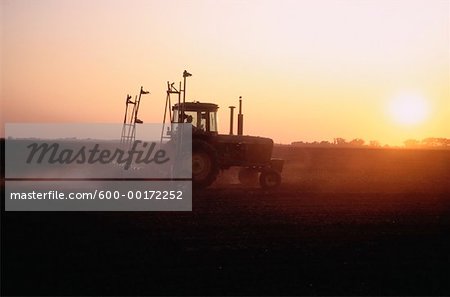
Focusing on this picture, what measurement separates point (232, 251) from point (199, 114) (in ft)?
27.5

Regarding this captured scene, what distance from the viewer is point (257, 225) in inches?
450

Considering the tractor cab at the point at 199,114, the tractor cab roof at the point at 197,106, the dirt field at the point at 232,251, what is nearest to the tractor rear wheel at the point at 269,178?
the tractor cab at the point at 199,114

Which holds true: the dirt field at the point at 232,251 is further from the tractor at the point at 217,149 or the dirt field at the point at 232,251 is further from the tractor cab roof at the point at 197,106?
the tractor cab roof at the point at 197,106

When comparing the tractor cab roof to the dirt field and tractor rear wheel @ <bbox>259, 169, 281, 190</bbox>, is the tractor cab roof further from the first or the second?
the dirt field

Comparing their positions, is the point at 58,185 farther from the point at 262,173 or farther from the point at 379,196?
the point at 379,196

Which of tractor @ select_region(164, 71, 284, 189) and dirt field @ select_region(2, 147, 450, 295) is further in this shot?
tractor @ select_region(164, 71, 284, 189)

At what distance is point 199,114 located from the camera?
1702 centimetres

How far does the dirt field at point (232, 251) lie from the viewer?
730cm

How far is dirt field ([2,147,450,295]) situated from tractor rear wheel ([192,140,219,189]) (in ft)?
7.42

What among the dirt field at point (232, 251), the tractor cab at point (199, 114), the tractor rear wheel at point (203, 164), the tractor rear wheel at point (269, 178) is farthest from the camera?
the tractor rear wheel at point (269, 178)

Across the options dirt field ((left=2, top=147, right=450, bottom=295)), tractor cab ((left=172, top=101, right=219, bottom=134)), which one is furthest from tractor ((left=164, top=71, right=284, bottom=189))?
dirt field ((left=2, top=147, right=450, bottom=295))

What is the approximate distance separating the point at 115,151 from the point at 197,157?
9.39 feet

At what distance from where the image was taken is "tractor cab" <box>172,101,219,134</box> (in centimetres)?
1683

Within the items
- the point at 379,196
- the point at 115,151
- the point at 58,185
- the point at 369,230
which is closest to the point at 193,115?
the point at 115,151
